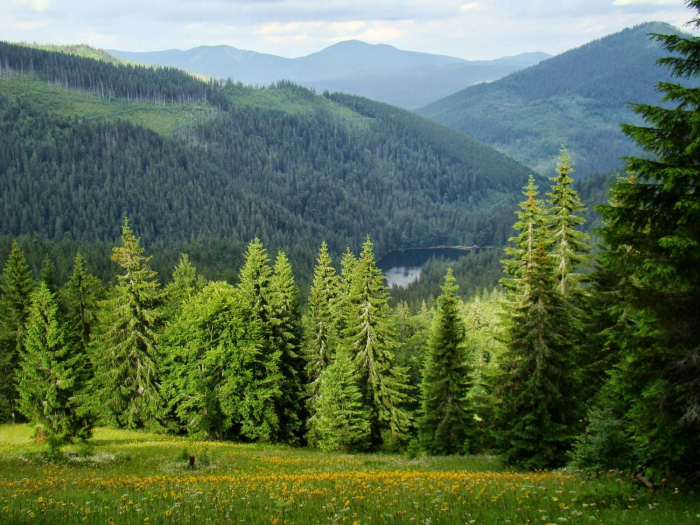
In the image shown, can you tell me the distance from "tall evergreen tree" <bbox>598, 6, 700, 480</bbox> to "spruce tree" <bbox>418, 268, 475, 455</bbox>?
19.4 m

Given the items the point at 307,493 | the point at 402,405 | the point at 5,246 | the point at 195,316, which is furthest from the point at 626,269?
the point at 5,246

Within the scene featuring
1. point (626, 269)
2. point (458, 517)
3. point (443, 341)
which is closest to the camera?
point (458, 517)

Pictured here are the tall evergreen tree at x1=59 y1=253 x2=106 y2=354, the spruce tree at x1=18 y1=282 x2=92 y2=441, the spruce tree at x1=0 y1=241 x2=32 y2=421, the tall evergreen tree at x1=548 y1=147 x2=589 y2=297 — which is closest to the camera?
the tall evergreen tree at x1=548 y1=147 x2=589 y2=297

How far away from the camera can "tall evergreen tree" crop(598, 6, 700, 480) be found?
1158 centimetres

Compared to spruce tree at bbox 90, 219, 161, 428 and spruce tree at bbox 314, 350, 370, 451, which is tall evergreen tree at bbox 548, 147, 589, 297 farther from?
spruce tree at bbox 90, 219, 161, 428

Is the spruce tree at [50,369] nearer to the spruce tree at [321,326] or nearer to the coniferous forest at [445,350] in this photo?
the coniferous forest at [445,350]

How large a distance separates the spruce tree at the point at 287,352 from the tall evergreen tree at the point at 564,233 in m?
20.5

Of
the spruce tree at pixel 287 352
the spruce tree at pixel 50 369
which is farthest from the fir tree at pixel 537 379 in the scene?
the spruce tree at pixel 50 369

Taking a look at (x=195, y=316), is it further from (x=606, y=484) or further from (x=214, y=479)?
(x=606, y=484)

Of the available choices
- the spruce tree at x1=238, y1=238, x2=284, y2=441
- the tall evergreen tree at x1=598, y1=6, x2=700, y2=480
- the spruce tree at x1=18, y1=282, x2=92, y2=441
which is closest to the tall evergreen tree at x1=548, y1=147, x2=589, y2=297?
the tall evergreen tree at x1=598, y1=6, x2=700, y2=480

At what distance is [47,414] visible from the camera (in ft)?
123

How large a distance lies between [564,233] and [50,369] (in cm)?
3356

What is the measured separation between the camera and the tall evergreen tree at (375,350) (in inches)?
1480

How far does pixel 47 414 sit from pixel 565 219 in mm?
35037
